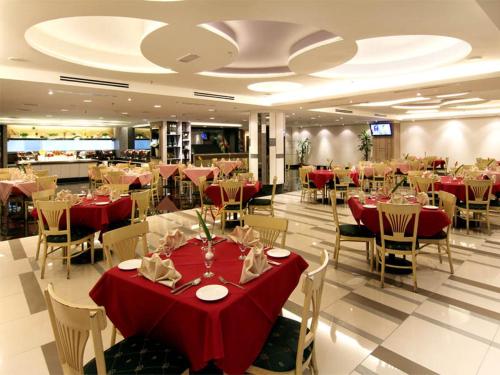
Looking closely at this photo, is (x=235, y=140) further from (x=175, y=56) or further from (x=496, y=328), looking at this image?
(x=496, y=328)

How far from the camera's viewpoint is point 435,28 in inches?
169

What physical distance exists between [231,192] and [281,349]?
14.3ft

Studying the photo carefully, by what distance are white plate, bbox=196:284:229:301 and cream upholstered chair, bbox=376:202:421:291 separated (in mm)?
2472

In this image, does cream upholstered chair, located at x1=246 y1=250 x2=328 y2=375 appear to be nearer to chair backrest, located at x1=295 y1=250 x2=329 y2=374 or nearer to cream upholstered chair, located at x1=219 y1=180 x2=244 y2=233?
chair backrest, located at x1=295 y1=250 x2=329 y2=374

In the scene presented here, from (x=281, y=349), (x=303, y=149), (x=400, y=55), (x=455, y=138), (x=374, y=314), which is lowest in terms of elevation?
A: (x=374, y=314)

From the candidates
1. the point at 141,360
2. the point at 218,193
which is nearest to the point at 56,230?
the point at 218,193

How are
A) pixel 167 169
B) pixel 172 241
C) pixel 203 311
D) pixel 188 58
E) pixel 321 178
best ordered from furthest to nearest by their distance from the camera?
1. pixel 167 169
2. pixel 321 178
3. pixel 188 58
4. pixel 172 241
5. pixel 203 311

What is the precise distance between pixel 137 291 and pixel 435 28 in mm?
4758

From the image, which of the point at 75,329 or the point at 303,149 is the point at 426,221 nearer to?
the point at 75,329

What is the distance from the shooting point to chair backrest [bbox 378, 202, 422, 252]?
3.62 m

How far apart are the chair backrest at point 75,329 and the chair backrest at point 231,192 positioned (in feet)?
14.6

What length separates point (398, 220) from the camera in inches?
147

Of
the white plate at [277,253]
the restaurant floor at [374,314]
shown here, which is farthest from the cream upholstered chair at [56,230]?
the white plate at [277,253]

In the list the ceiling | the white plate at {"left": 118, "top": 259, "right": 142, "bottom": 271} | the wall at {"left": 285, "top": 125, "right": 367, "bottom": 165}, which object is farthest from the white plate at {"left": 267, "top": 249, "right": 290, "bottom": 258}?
the wall at {"left": 285, "top": 125, "right": 367, "bottom": 165}
